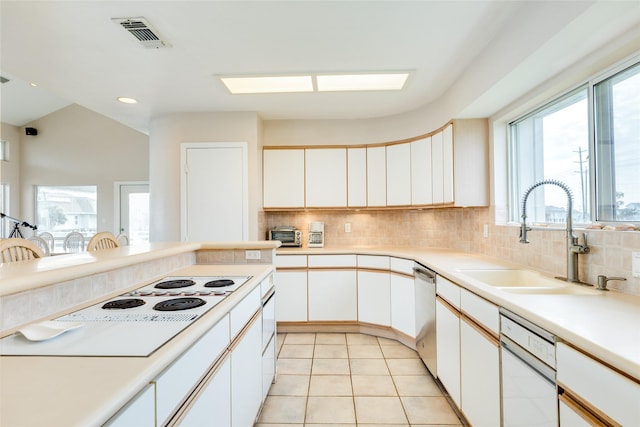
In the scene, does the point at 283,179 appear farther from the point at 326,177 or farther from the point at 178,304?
the point at 178,304

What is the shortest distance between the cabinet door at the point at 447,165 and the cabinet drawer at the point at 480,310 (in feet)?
4.21

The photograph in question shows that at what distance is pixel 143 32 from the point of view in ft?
6.30

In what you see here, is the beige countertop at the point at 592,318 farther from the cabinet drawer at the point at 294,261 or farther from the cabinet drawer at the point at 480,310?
the cabinet drawer at the point at 294,261

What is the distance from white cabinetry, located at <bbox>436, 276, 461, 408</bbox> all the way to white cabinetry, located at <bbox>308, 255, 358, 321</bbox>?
1.19m

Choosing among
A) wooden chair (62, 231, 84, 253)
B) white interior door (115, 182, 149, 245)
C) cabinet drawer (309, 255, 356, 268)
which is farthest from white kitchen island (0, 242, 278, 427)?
white interior door (115, 182, 149, 245)

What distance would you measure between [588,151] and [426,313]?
153 cm

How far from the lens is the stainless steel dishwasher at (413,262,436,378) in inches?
89.5

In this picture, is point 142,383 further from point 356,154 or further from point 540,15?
point 356,154

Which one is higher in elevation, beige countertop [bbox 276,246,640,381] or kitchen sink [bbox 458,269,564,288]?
beige countertop [bbox 276,246,640,381]

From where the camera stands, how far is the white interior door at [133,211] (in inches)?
235

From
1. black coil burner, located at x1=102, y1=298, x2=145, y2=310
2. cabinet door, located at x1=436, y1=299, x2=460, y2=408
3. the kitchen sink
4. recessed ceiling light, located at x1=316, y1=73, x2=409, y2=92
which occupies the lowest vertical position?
cabinet door, located at x1=436, y1=299, x2=460, y2=408

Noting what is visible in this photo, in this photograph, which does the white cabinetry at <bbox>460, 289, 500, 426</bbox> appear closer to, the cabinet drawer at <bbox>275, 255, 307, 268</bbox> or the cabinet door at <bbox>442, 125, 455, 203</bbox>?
the cabinet door at <bbox>442, 125, 455, 203</bbox>

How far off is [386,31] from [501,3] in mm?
639

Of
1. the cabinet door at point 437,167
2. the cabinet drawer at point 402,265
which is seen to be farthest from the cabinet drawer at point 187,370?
the cabinet door at point 437,167
